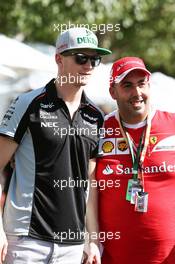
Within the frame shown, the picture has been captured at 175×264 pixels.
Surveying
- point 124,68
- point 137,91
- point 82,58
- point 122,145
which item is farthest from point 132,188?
point 82,58

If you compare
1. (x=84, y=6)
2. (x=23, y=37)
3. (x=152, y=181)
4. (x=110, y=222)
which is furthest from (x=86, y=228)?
(x=23, y=37)

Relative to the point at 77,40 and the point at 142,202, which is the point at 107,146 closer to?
the point at 142,202

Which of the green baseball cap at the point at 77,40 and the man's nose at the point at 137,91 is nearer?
the green baseball cap at the point at 77,40

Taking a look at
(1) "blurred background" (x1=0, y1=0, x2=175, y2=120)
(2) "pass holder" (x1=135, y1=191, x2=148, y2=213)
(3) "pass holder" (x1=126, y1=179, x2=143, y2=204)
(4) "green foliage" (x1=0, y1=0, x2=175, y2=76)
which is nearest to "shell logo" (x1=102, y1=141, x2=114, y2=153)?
(3) "pass holder" (x1=126, y1=179, x2=143, y2=204)

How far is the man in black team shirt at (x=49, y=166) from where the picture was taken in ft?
15.0

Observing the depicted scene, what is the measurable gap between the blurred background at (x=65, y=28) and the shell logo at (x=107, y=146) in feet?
5.59

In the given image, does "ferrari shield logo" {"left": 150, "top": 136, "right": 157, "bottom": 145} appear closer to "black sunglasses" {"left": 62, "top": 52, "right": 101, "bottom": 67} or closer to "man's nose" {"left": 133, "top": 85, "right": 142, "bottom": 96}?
"man's nose" {"left": 133, "top": 85, "right": 142, "bottom": 96}

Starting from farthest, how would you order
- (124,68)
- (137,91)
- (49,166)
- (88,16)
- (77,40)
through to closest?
(88,16)
(124,68)
(137,91)
(77,40)
(49,166)

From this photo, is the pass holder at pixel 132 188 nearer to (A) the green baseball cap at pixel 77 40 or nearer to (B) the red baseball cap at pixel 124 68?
(B) the red baseball cap at pixel 124 68

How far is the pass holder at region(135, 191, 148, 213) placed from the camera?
488 cm

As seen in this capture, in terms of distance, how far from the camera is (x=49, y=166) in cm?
459

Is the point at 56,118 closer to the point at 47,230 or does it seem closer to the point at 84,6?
the point at 47,230

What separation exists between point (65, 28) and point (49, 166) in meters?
2.28

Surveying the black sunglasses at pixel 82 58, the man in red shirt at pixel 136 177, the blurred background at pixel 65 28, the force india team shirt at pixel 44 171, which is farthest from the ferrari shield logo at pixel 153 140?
the blurred background at pixel 65 28
